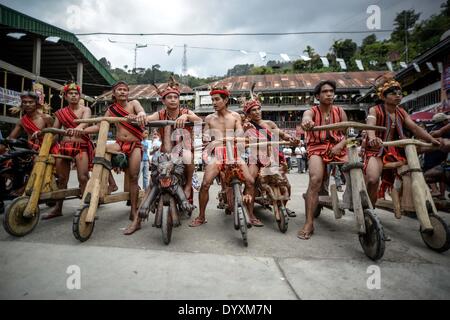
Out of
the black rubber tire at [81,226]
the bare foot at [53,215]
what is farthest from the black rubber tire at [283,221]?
the bare foot at [53,215]

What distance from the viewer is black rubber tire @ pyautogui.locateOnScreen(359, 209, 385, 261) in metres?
2.23

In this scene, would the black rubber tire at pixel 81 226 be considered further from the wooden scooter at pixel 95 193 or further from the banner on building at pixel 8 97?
the banner on building at pixel 8 97

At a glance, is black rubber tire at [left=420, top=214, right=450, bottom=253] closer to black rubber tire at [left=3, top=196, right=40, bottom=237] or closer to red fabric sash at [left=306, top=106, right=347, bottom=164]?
red fabric sash at [left=306, top=106, right=347, bottom=164]

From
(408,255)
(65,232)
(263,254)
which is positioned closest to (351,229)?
(408,255)

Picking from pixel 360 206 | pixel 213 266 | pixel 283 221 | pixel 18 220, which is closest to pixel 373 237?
pixel 360 206

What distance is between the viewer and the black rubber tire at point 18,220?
2.85 meters

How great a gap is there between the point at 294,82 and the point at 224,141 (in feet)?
96.2

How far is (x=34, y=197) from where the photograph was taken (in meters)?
3.03

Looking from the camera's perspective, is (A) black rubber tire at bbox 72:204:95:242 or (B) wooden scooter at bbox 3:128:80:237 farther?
(B) wooden scooter at bbox 3:128:80:237

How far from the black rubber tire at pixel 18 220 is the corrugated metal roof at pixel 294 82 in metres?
26.2

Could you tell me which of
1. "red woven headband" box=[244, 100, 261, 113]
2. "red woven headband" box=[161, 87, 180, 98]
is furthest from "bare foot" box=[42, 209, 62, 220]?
"red woven headband" box=[244, 100, 261, 113]

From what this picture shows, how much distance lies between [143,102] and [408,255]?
96.5ft

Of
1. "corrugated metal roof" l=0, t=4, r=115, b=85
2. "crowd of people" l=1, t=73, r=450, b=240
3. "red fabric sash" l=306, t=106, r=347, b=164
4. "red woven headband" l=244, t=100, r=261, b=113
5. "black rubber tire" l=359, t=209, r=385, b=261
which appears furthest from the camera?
"corrugated metal roof" l=0, t=4, r=115, b=85

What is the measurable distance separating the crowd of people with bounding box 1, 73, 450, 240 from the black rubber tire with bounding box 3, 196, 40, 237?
2.60 feet
